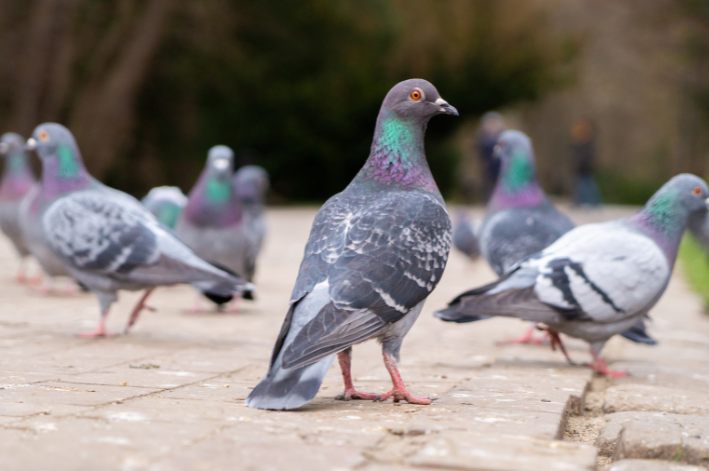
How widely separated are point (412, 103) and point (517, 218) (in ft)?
6.95

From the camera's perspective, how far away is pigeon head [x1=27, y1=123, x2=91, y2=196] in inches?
207

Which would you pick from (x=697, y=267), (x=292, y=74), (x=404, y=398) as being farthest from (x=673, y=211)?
(x=292, y=74)

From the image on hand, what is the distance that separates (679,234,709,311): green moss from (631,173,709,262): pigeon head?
310 cm

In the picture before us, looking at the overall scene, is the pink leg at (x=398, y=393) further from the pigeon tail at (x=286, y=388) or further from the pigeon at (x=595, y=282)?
the pigeon at (x=595, y=282)

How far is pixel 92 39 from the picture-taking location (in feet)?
57.2

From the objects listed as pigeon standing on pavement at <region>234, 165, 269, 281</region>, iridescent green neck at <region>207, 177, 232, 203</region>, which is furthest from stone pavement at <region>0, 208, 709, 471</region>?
pigeon standing on pavement at <region>234, 165, 269, 281</region>

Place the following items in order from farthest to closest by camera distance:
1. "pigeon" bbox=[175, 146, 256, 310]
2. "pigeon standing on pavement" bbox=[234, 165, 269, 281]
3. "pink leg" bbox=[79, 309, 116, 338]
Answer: "pigeon standing on pavement" bbox=[234, 165, 269, 281]
"pigeon" bbox=[175, 146, 256, 310]
"pink leg" bbox=[79, 309, 116, 338]

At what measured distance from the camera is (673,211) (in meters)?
4.29

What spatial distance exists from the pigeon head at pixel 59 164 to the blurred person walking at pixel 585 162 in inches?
583

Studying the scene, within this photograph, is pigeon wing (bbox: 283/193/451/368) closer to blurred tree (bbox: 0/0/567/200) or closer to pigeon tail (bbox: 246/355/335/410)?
pigeon tail (bbox: 246/355/335/410)

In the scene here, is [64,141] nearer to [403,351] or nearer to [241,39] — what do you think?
[403,351]

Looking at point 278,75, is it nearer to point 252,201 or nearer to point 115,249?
point 252,201

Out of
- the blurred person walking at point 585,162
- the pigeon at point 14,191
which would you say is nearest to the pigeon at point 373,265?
the pigeon at point 14,191

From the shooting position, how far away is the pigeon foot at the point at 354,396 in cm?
318
